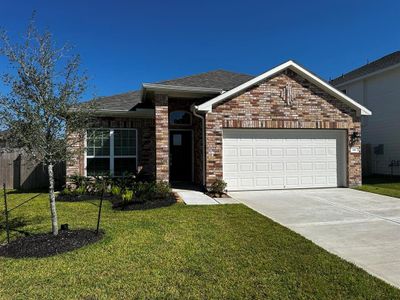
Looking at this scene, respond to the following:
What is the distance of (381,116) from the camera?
16547 millimetres

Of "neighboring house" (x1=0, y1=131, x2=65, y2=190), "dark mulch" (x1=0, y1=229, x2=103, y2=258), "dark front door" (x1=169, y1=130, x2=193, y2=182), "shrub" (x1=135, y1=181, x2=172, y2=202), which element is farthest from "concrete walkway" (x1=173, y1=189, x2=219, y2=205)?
"neighboring house" (x1=0, y1=131, x2=65, y2=190)

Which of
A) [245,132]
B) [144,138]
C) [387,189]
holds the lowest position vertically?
[387,189]

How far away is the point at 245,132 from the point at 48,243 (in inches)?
305

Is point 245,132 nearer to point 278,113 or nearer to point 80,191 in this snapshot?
point 278,113

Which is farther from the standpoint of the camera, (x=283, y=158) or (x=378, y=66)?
(x=378, y=66)

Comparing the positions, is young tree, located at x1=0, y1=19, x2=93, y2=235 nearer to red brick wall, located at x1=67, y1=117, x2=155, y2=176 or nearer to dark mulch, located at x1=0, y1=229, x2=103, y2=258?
dark mulch, located at x1=0, y1=229, x2=103, y2=258

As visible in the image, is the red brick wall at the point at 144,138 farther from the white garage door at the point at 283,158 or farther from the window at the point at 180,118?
the white garage door at the point at 283,158

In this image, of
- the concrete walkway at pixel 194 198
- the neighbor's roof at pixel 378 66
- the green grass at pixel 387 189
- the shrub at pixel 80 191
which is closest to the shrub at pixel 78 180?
the shrub at pixel 80 191

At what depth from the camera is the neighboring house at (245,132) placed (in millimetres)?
10695

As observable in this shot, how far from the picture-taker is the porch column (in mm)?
10586

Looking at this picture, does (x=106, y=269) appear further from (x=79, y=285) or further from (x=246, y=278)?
(x=246, y=278)

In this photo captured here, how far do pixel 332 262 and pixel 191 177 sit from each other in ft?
30.1

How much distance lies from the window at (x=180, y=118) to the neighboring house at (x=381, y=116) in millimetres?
10988

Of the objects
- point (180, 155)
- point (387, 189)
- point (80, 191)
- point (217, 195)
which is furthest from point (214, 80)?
point (387, 189)
